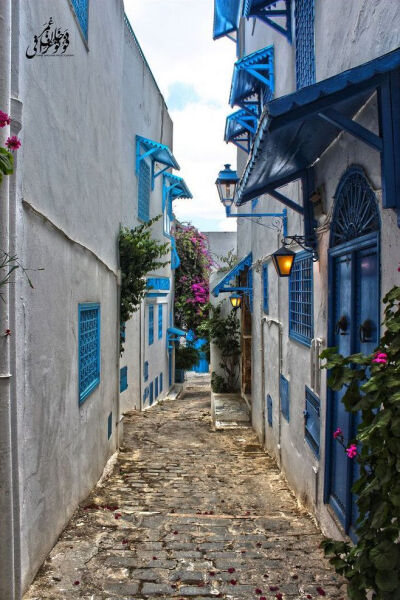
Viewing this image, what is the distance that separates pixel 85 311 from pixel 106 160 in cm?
260

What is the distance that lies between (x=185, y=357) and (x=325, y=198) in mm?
Answer: 18553

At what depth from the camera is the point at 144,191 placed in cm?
1327

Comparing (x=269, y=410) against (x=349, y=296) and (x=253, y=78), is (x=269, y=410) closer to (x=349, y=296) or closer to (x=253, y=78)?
(x=349, y=296)

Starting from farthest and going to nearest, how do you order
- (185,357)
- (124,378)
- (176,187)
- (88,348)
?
(185,357), (176,187), (124,378), (88,348)

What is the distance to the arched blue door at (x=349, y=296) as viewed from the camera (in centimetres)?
360

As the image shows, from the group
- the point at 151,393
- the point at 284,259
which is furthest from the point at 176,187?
the point at 284,259

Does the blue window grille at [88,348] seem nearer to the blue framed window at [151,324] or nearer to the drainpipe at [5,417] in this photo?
the drainpipe at [5,417]

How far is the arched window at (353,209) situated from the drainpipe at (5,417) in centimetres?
250

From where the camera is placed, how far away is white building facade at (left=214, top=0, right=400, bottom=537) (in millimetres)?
3072

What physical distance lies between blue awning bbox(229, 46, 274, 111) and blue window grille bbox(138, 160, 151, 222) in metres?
3.52

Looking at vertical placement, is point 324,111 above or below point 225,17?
below

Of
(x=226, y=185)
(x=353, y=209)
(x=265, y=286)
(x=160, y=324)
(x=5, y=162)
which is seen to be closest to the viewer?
(x=5, y=162)

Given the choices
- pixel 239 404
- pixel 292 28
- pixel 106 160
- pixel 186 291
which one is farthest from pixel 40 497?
pixel 186 291

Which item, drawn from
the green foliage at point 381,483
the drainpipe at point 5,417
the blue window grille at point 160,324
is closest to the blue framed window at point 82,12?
the drainpipe at point 5,417
